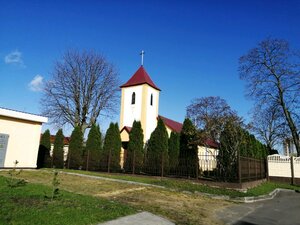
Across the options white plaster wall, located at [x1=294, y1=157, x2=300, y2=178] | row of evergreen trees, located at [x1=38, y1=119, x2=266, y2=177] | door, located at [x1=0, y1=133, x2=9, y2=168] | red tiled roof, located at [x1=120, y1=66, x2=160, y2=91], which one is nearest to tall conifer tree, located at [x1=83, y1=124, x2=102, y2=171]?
row of evergreen trees, located at [x1=38, y1=119, x2=266, y2=177]

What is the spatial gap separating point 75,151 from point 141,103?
1165cm

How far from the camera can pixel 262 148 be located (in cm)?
2975

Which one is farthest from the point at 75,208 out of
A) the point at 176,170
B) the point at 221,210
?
the point at 176,170

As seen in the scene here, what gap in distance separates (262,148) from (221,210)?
2354cm

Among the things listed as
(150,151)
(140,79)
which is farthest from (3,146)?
(140,79)

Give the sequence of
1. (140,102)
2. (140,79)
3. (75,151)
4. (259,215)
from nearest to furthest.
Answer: (259,215)
(75,151)
(140,102)
(140,79)

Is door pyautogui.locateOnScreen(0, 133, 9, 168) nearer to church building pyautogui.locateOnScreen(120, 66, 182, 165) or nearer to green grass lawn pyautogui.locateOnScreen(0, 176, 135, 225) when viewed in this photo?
green grass lawn pyautogui.locateOnScreen(0, 176, 135, 225)

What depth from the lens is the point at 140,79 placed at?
110 ft

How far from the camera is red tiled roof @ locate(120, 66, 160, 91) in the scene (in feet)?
108

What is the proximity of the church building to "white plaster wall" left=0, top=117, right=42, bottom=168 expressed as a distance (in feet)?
45.0

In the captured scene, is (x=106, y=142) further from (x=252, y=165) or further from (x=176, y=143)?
(x=252, y=165)

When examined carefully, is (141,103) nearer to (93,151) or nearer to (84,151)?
(84,151)

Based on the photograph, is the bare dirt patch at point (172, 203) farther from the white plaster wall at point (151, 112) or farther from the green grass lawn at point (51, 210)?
the white plaster wall at point (151, 112)

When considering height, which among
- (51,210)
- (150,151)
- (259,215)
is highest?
(150,151)
